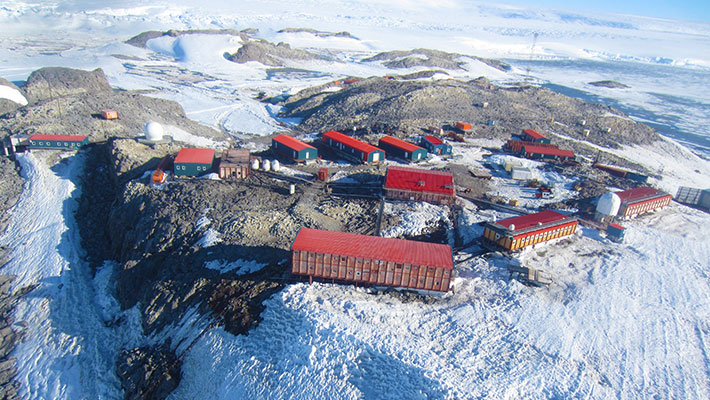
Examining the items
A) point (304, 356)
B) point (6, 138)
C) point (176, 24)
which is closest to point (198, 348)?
point (304, 356)

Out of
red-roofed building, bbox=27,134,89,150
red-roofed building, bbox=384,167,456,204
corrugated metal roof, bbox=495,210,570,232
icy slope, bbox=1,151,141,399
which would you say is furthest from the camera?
red-roofed building, bbox=27,134,89,150

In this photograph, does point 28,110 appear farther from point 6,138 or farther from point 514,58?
point 514,58

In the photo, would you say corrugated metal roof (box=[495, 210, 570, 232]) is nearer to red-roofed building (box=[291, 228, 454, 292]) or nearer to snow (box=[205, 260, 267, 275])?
red-roofed building (box=[291, 228, 454, 292])

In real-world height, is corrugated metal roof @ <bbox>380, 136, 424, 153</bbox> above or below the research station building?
above

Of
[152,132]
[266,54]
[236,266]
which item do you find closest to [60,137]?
[152,132]

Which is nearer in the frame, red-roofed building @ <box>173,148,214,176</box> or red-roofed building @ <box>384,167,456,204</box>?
red-roofed building @ <box>384,167,456,204</box>

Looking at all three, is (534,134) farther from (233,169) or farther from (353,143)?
→ (233,169)

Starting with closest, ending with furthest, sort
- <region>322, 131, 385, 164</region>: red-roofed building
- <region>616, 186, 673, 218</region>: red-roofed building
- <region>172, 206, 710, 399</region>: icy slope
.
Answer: <region>172, 206, 710, 399</region>: icy slope → <region>616, 186, 673, 218</region>: red-roofed building → <region>322, 131, 385, 164</region>: red-roofed building

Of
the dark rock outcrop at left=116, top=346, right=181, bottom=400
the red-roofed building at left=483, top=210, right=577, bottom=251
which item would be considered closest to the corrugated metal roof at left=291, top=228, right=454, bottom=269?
the red-roofed building at left=483, top=210, right=577, bottom=251
